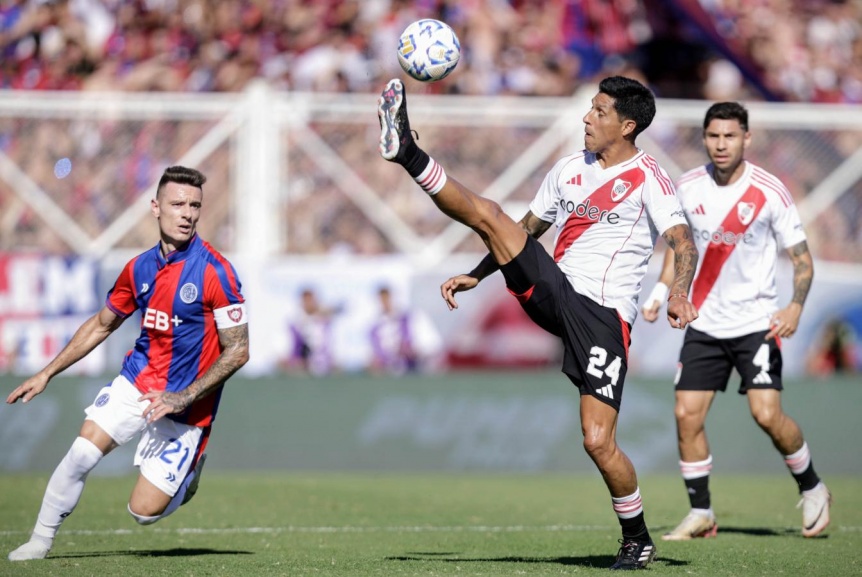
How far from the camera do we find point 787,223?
9.36 metres

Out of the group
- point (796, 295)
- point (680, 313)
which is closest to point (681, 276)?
point (680, 313)

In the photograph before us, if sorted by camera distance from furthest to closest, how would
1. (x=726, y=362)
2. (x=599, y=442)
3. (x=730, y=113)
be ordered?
(x=726, y=362) < (x=730, y=113) < (x=599, y=442)

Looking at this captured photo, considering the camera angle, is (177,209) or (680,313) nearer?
(680,313)

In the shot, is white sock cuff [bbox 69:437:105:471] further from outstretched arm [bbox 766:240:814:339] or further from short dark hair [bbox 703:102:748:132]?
short dark hair [bbox 703:102:748:132]

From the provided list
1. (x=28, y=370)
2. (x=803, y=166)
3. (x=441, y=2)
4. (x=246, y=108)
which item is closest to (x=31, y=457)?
(x=28, y=370)

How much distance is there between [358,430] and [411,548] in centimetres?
637

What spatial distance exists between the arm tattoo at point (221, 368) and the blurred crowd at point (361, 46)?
9063 mm

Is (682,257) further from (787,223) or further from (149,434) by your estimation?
(149,434)

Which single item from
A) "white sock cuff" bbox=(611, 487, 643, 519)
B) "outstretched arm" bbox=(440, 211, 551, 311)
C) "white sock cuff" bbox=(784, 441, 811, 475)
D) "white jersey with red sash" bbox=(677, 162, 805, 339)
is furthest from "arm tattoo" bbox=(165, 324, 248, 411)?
"white sock cuff" bbox=(784, 441, 811, 475)

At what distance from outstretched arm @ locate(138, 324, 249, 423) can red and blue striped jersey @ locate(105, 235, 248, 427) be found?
9 centimetres

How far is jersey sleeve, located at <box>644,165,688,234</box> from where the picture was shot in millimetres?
7359

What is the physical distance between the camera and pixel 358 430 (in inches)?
583

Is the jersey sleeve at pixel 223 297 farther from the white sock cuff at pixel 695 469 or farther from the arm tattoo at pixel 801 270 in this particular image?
the arm tattoo at pixel 801 270

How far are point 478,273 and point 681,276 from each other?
1234 mm
